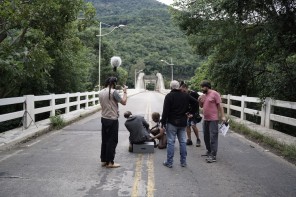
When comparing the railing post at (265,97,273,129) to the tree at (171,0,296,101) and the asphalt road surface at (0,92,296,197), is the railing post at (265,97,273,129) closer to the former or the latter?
→ the tree at (171,0,296,101)

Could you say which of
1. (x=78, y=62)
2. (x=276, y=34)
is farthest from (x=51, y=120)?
(x=78, y=62)

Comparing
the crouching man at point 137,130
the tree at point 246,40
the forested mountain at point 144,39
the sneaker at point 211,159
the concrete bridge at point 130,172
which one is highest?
the forested mountain at point 144,39

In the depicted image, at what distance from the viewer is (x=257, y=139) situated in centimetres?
1155

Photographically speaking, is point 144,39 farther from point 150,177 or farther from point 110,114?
point 150,177

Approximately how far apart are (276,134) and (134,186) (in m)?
6.61

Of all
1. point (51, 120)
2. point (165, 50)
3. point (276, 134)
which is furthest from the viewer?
point (165, 50)

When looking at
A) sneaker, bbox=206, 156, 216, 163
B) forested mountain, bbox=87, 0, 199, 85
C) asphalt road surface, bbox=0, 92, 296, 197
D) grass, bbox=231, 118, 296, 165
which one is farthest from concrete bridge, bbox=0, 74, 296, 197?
forested mountain, bbox=87, 0, 199, 85

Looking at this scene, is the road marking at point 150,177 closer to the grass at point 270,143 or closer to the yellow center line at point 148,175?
the yellow center line at point 148,175

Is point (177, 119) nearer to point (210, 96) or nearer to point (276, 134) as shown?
point (210, 96)

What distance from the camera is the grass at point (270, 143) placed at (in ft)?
29.3

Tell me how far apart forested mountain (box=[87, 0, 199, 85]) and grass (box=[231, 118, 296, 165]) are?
95.4 m

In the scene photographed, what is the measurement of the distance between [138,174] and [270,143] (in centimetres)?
489

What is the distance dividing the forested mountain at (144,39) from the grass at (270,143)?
9540 centimetres

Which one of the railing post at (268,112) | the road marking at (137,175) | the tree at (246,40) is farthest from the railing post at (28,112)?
the railing post at (268,112)
